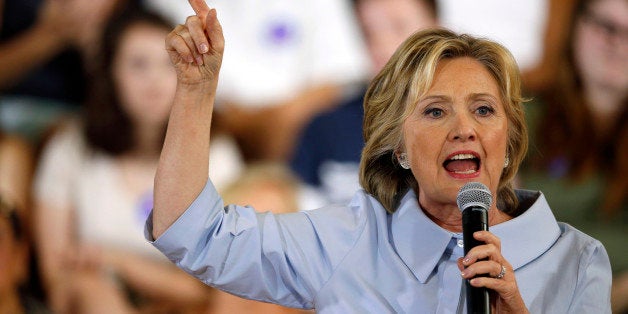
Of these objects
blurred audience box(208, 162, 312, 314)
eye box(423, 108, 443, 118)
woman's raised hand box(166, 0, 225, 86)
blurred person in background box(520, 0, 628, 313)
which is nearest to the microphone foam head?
eye box(423, 108, 443, 118)

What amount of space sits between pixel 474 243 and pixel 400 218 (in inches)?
21.3

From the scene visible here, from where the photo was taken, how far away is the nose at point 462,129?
2148 millimetres

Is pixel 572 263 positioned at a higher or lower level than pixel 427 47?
lower

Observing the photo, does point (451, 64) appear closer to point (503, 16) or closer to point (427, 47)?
point (427, 47)

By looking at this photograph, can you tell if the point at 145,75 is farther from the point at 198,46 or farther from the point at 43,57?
the point at 198,46

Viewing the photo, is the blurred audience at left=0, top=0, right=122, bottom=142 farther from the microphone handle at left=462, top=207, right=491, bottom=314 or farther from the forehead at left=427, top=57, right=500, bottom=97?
the microphone handle at left=462, top=207, right=491, bottom=314

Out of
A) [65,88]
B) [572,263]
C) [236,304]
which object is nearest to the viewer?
[572,263]

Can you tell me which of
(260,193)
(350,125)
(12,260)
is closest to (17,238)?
(12,260)

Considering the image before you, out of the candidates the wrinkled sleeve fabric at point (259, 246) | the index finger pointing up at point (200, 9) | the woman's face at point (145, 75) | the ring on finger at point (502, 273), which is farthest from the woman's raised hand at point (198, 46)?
the woman's face at point (145, 75)

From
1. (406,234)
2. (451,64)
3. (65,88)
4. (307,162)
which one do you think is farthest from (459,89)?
(65,88)

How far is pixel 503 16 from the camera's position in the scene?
438 centimetres

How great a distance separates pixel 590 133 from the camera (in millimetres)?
4441

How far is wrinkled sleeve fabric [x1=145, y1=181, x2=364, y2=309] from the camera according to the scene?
206 centimetres

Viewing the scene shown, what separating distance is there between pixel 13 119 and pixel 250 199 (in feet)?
4.00
